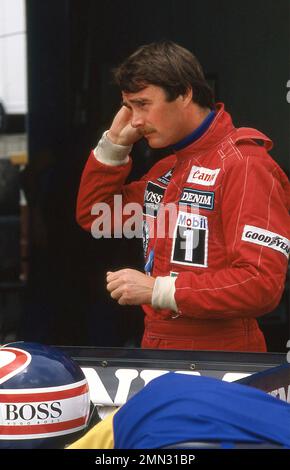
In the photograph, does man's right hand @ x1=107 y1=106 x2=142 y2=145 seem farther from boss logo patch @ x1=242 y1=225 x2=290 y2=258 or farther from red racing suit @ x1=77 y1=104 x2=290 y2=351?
boss logo patch @ x1=242 y1=225 x2=290 y2=258

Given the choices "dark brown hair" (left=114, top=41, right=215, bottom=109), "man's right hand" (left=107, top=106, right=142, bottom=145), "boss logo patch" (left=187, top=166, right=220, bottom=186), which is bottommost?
"boss logo patch" (left=187, top=166, right=220, bottom=186)

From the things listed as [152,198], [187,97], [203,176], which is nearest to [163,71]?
[187,97]

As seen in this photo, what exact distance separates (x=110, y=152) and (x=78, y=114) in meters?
→ 1.26

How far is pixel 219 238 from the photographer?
2.60 metres

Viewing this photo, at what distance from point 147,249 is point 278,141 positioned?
1273 mm

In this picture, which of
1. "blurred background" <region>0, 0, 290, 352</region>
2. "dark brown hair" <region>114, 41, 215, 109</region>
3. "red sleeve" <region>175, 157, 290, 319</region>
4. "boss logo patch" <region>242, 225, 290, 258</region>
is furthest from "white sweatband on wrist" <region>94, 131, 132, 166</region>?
"blurred background" <region>0, 0, 290, 352</region>

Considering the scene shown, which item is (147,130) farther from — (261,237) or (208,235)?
(261,237)

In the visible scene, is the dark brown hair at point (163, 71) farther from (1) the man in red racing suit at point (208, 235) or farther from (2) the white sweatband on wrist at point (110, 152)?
(2) the white sweatband on wrist at point (110, 152)

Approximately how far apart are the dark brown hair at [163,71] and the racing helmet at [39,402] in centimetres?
80

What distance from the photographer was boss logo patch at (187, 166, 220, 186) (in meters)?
2.57

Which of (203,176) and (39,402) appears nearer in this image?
(39,402)

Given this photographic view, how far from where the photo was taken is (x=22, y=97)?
4.12 m

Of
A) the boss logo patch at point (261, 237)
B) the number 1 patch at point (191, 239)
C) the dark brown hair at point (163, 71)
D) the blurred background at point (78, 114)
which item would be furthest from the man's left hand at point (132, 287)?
the blurred background at point (78, 114)

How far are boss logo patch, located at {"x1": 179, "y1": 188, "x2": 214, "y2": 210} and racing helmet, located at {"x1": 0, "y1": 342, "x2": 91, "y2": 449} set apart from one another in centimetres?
61
